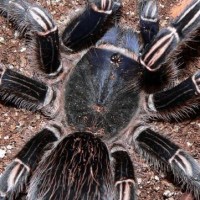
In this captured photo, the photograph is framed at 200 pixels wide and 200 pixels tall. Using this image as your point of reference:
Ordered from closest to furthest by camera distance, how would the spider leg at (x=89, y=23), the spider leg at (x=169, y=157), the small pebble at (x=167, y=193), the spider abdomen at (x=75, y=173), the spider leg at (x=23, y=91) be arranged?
the spider abdomen at (x=75, y=173)
the spider leg at (x=169, y=157)
the spider leg at (x=23, y=91)
the spider leg at (x=89, y=23)
the small pebble at (x=167, y=193)

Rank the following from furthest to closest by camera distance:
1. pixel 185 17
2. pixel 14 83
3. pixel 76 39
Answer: pixel 76 39 < pixel 14 83 < pixel 185 17

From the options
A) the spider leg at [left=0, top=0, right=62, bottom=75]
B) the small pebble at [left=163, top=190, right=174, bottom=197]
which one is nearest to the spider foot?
the spider leg at [left=0, top=0, right=62, bottom=75]

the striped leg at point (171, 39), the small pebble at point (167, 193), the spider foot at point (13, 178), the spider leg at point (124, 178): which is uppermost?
the striped leg at point (171, 39)

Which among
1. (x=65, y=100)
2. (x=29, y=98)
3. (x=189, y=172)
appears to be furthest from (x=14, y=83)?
(x=189, y=172)

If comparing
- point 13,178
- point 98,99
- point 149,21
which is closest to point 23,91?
point 98,99

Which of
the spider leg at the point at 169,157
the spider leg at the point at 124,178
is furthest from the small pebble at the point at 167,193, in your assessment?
the spider leg at the point at 124,178

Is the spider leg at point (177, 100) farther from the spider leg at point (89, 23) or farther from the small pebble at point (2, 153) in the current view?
the small pebble at point (2, 153)

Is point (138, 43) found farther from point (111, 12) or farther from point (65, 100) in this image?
point (65, 100)
